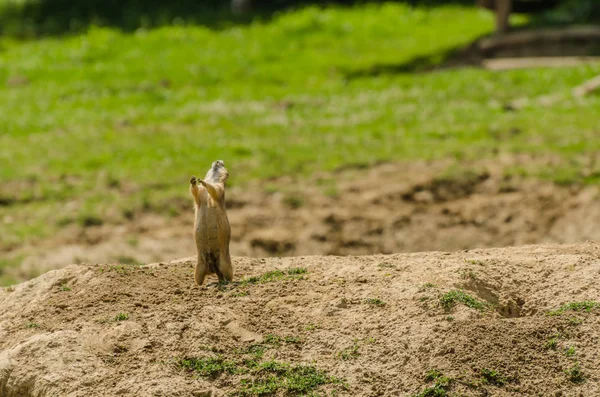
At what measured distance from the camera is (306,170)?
1343cm

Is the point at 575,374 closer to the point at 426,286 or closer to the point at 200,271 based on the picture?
the point at 426,286

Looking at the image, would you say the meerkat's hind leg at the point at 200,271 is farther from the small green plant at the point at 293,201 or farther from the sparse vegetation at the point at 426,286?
the small green plant at the point at 293,201

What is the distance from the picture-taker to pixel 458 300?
5.62m

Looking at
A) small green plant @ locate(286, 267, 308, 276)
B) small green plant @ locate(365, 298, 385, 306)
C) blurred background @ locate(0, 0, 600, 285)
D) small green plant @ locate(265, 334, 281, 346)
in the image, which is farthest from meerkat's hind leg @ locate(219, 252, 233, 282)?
blurred background @ locate(0, 0, 600, 285)

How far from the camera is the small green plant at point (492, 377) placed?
5102 millimetres

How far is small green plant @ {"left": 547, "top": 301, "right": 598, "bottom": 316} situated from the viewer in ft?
18.4

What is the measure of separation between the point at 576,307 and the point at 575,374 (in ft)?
1.86

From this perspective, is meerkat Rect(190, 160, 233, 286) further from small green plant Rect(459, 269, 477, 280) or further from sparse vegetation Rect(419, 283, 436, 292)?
small green plant Rect(459, 269, 477, 280)

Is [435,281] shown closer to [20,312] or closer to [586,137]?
[20,312]

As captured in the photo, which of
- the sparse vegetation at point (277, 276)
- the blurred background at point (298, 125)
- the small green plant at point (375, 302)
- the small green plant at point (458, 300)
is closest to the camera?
the small green plant at point (458, 300)

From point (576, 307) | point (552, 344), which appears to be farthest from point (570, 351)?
point (576, 307)

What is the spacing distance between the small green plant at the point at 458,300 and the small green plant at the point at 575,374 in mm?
638

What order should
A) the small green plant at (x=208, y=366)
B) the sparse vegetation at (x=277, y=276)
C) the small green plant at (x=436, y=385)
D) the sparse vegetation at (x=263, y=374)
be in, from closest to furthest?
1. the small green plant at (x=436, y=385)
2. the sparse vegetation at (x=263, y=374)
3. the small green plant at (x=208, y=366)
4. the sparse vegetation at (x=277, y=276)

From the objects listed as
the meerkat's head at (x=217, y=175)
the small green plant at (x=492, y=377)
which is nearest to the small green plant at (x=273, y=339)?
the small green plant at (x=492, y=377)
